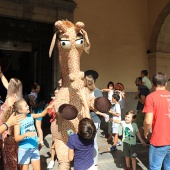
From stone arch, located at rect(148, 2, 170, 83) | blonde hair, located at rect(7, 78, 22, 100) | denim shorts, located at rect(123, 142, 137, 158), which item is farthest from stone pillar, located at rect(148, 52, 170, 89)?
blonde hair, located at rect(7, 78, 22, 100)

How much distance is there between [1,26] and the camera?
639 centimetres

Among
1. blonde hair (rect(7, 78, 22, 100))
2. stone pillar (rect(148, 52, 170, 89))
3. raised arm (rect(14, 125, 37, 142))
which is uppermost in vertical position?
stone pillar (rect(148, 52, 170, 89))

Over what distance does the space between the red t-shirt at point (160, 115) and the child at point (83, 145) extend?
0.73m

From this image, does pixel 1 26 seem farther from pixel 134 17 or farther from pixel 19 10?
pixel 134 17

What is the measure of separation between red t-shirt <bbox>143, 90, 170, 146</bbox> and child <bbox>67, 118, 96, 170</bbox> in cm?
73

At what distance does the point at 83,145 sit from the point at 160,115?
93cm

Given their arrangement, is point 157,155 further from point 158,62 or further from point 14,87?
point 158,62

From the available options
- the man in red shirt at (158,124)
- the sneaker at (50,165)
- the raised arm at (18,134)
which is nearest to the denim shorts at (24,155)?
the raised arm at (18,134)

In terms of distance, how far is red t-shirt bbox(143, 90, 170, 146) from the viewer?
8.74 feet

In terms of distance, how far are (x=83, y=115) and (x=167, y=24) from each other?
6751mm

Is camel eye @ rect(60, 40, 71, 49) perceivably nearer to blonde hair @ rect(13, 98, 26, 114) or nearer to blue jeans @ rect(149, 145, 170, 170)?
blonde hair @ rect(13, 98, 26, 114)

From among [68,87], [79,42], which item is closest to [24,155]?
[68,87]

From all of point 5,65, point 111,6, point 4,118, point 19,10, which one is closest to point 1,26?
point 19,10

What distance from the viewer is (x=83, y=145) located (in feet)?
8.05
